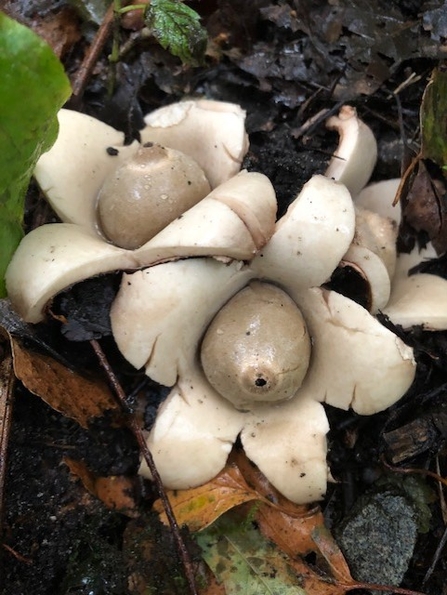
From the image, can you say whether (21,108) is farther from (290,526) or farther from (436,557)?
(436,557)

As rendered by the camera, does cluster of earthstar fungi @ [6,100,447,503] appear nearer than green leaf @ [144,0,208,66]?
Yes

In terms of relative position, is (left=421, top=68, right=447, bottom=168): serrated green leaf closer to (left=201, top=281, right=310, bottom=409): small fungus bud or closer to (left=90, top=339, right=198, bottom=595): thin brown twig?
(left=201, top=281, right=310, bottom=409): small fungus bud

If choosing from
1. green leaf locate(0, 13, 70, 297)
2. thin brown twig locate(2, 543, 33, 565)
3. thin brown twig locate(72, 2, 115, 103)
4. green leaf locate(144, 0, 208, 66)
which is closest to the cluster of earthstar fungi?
green leaf locate(0, 13, 70, 297)

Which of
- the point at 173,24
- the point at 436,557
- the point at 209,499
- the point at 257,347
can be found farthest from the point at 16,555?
the point at 173,24

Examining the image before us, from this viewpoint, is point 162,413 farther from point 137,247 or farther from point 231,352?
point 137,247

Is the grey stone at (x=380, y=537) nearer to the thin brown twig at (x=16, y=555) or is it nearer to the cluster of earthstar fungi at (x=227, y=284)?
the cluster of earthstar fungi at (x=227, y=284)

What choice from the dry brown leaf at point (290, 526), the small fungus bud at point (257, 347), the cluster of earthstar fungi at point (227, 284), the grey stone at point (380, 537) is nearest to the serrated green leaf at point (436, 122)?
the cluster of earthstar fungi at point (227, 284)
